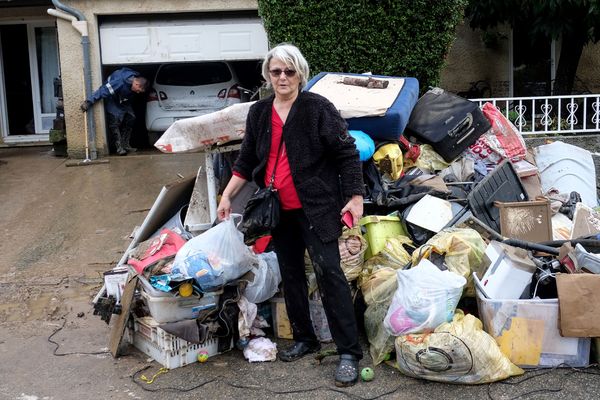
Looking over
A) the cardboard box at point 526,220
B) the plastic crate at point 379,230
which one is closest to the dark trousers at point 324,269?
the plastic crate at point 379,230

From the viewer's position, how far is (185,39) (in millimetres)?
10117

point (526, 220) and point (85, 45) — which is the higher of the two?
point (85, 45)

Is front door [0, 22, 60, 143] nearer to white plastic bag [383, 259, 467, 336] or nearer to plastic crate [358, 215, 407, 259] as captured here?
plastic crate [358, 215, 407, 259]

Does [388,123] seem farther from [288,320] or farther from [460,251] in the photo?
[288,320]

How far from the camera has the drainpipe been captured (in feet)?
32.1

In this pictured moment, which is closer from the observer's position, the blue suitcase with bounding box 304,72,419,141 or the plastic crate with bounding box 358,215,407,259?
the plastic crate with bounding box 358,215,407,259

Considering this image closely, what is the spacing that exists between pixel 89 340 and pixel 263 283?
1253mm

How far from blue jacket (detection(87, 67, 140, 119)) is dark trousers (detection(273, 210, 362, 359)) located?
630 cm

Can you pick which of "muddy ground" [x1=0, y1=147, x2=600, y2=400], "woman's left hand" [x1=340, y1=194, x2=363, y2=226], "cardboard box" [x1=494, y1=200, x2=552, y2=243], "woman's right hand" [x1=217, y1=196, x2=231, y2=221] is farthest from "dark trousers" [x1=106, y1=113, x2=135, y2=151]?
"woman's left hand" [x1=340, y1=194, x2=363, y2=226]

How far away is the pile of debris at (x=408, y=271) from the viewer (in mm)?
4102

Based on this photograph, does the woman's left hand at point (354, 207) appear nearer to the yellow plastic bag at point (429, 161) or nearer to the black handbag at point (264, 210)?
the black handbag at point (264, 210)

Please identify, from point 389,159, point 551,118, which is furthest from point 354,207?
point 551,118

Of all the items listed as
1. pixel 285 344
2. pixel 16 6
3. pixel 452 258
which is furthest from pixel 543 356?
pixel 16 6

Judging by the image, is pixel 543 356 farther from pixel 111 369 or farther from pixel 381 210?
pixel 111 369
